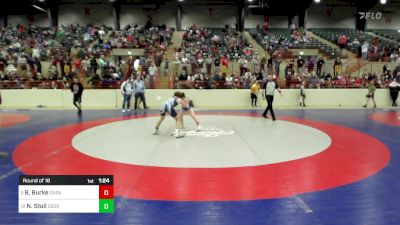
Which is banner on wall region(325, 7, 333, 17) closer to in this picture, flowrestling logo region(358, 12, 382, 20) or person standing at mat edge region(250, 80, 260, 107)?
flowrestling logo region(358, 12, 382, 20)

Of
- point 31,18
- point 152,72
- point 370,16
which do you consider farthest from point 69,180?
point 370,16

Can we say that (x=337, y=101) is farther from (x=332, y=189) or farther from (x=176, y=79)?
(x=332, y=189)

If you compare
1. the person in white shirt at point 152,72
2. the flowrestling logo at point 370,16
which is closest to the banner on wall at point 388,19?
the flowrestling logo at point 370,16

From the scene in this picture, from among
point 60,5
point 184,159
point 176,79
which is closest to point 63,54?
point 176,79

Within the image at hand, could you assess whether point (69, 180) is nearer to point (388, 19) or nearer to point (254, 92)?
point (254, 92)

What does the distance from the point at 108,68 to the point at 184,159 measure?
1488cm

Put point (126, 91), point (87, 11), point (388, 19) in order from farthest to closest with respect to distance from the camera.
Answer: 1. point (388, 19)
2. point (87, 11)
3. point (126, 91)

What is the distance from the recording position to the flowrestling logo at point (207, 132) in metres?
9.98

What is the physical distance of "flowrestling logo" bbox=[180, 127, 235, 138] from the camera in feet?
32.8

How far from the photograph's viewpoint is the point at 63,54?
22844mm
